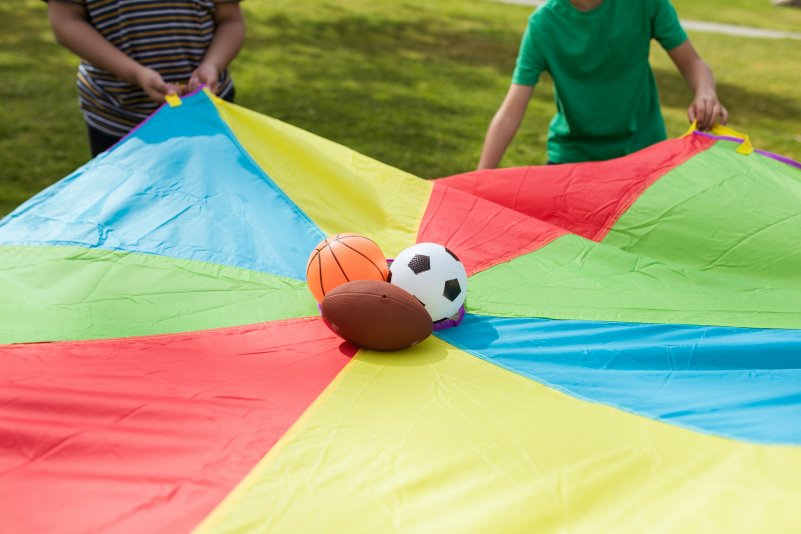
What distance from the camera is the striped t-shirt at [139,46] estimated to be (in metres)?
2.94

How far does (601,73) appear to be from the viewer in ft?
10.5

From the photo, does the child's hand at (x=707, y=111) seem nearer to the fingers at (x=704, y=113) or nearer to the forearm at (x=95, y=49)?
the fingers at (x=704, y=113)

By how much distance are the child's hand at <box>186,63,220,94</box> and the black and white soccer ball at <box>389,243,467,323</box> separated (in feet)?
4.01

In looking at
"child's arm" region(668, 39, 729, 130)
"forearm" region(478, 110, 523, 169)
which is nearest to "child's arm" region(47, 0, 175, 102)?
"forearm" region(478, 110, 523, 169)

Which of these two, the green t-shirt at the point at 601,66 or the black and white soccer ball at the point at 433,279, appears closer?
the black and white soccer ball at the point at 433,279

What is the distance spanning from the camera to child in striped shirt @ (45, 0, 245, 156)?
290cm

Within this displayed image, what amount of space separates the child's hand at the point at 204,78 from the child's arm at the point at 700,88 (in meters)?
1.69

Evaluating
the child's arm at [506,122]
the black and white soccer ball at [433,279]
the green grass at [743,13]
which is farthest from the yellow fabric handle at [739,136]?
the green grass at [743,13]

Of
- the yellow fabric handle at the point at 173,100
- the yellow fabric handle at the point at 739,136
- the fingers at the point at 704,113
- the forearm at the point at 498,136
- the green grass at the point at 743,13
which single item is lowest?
the green grass at the point at 743,13

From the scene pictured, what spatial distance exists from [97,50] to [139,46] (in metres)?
0.16

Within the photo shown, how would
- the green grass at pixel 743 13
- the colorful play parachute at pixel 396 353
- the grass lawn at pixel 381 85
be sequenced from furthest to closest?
1. the green grass at pixel 743 13
2. the grass lawn at pixel 381 85
3. the colorful play parachute at pixel 396 353

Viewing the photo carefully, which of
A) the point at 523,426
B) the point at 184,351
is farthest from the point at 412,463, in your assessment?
the point at 184,351

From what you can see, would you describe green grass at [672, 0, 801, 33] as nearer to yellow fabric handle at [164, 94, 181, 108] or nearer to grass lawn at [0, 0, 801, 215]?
grass lawn at [0, 0, 801, 215]

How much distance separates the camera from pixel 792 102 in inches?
325
